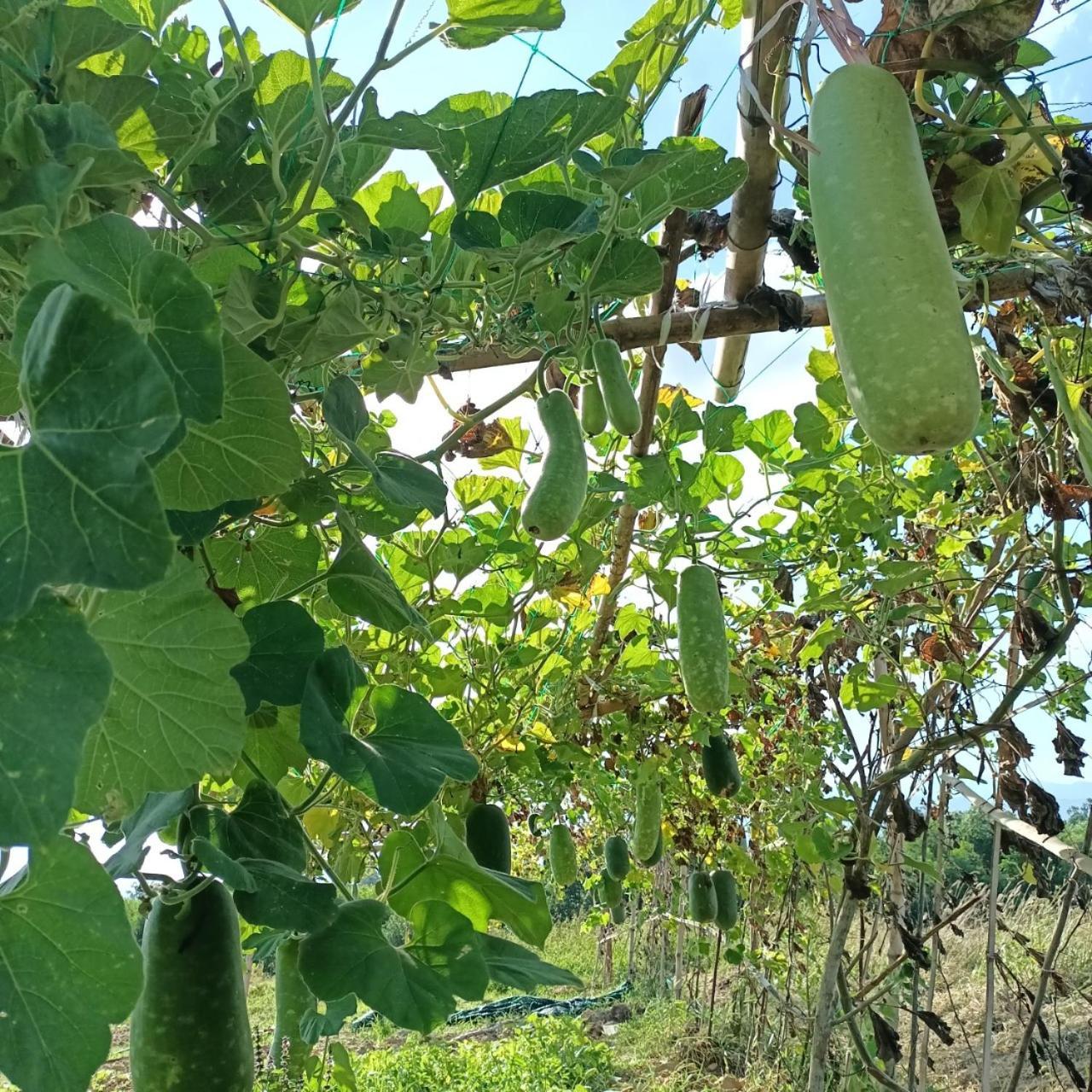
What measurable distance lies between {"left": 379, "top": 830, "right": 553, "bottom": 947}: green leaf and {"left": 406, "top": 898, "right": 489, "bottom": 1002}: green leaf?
164mm

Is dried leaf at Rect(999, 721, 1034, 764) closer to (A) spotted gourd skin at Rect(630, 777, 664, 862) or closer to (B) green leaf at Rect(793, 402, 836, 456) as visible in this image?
(B) green leaf at Rect(793, 402, 836, 456)

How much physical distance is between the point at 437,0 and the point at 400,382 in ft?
1.82

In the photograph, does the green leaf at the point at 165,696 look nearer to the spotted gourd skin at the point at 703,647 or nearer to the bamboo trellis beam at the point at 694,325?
the bamboo trellis beam at the point at 694,325

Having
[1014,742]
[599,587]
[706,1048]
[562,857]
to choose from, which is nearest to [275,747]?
[599,587]

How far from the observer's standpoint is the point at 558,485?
1.26 metres

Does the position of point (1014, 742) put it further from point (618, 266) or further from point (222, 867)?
point (222, 867)

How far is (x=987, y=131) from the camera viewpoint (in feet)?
3.43

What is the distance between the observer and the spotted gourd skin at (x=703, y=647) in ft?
5.52

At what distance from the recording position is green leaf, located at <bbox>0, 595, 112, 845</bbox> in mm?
415

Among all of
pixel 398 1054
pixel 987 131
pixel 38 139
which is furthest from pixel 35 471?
pixel 398 1054

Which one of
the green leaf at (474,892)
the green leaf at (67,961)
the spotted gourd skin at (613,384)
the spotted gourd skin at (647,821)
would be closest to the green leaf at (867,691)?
the spotted gourd skin at (647,821)

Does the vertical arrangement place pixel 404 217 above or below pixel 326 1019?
above

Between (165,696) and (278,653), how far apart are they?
8.2 inches

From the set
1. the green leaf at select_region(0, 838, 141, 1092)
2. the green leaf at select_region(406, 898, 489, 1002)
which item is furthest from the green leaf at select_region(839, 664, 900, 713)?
the green leaf at select_region(0, 838, 141, 1092)
